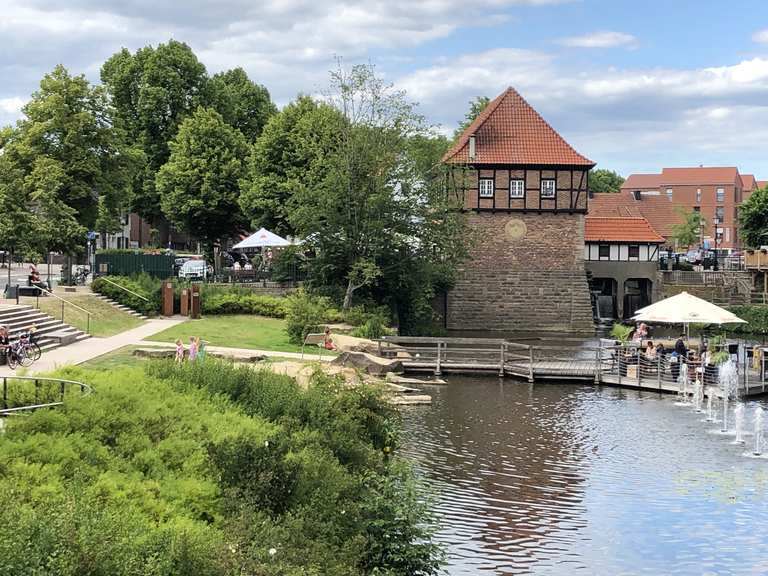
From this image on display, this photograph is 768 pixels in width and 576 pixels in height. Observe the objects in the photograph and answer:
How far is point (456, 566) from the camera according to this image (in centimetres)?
1448

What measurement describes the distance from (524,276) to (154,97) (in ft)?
93.3

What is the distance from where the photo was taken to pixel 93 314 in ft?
120

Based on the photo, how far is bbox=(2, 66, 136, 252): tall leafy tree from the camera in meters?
38.8

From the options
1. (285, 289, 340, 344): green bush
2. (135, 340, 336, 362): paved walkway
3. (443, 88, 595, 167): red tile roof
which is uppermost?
(443, 88, 595, 167): red tile roof

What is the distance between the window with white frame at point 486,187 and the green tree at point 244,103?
78.1 ft

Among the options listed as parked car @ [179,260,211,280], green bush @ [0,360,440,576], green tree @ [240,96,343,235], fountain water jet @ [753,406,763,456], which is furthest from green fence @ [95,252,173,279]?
fountain water jet @ [753,406,763,456]

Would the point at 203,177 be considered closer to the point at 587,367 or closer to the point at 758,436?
the point at 587,367

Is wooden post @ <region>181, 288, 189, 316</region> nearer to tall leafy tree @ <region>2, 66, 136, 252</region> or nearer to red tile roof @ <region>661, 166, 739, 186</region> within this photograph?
tall leafy tree @ <region>2, 66, 136, 252</region>

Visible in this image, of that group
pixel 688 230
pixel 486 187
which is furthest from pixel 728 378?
pixel 688 230

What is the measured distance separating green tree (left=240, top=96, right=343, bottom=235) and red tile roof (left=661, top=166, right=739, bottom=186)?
85381mm

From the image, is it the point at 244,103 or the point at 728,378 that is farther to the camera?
the point at 244,103

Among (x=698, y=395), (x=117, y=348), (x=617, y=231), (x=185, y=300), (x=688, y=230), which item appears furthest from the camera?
(x=688, y=230)

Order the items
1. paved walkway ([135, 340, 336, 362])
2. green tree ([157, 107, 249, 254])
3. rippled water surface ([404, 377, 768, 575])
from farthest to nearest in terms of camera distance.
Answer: green tree ([157, 107, 249, 254])
paved walkway ([135, 340, 336, 362])
rippled water surface ([404, 377, 768, 575])

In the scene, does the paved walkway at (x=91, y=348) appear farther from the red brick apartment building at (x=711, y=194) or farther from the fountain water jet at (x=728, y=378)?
the red brick apartment building at (x=711, y=194)
